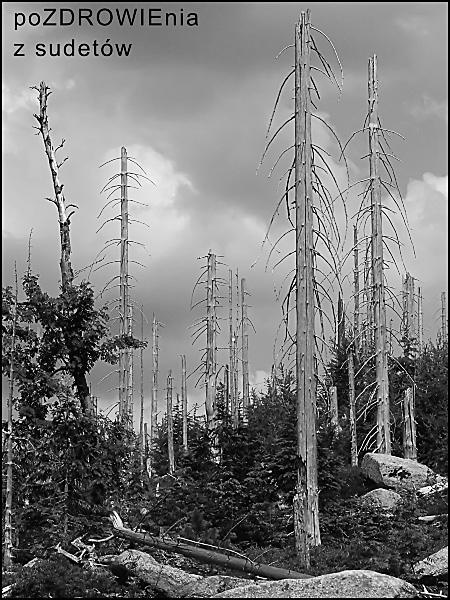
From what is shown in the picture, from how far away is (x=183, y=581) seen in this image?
10.4 metres

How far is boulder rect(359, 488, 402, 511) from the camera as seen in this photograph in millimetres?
16281

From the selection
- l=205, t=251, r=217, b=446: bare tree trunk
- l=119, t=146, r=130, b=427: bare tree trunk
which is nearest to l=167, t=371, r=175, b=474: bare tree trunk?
l=205, t=251, r=217, b=446: bare tree trunk

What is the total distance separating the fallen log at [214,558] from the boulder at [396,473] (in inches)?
271

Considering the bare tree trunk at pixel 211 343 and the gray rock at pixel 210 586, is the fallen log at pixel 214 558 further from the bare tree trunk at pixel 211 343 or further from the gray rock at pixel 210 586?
the bare tree trunk at pixel 211 343

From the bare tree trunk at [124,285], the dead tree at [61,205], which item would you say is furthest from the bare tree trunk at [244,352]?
the dead tree at [61,205]

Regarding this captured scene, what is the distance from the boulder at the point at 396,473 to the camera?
17416mm

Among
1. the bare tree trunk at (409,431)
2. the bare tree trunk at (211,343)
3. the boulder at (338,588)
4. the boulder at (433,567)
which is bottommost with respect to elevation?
the boulder at (433,567)

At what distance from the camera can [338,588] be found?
890 cm

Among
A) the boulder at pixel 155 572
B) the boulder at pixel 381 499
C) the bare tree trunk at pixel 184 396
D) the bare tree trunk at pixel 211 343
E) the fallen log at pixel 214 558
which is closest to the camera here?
the boulder at pixel 155 572

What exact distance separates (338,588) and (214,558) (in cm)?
262

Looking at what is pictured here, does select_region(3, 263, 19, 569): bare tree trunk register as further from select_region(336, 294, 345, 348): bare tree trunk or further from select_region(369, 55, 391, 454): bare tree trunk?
select_region(369, 55, 391, 454): bare tree trunk

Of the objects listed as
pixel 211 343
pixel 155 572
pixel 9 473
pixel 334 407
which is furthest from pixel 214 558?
pixel 334 407

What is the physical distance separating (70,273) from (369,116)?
414 inches

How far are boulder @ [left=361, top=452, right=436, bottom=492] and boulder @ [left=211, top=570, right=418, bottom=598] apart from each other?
837 cm
